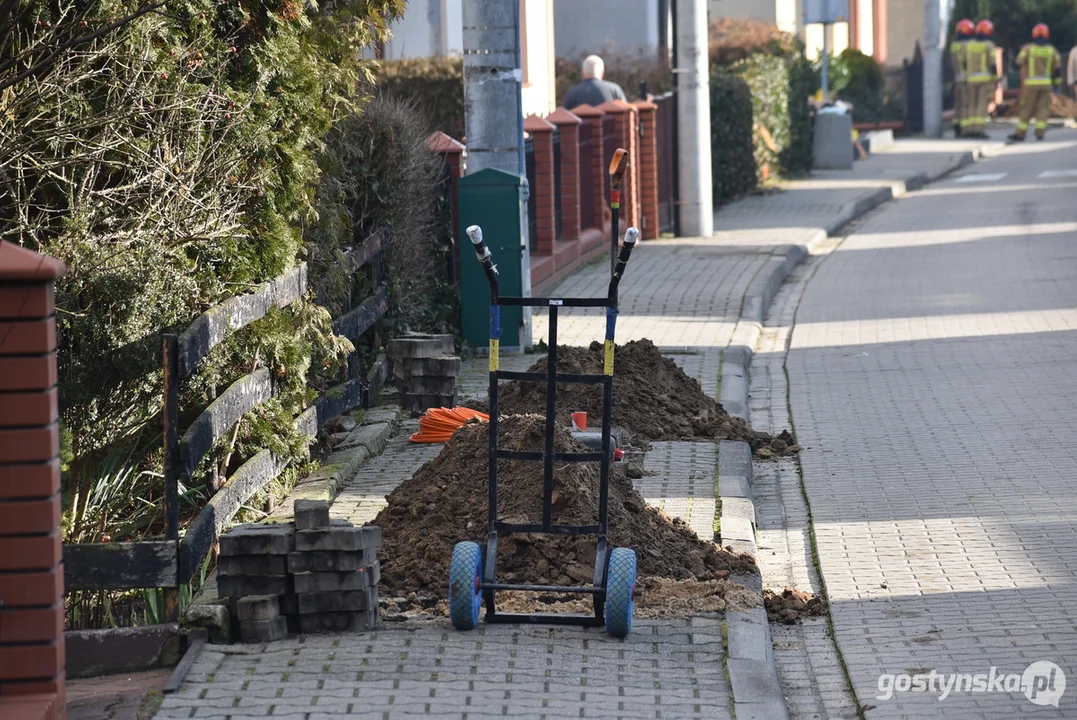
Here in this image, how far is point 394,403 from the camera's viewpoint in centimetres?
981

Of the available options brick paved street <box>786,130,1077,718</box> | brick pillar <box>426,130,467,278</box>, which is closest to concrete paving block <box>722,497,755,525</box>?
brick paved street <box>786,130,1077,718</box>

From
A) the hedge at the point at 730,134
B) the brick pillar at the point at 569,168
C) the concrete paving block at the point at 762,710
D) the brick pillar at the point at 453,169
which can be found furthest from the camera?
the hedge at the point at 730,134

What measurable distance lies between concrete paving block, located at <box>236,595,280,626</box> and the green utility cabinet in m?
6.12

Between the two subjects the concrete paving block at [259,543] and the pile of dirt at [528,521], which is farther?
the pile of dirt at [528,521]

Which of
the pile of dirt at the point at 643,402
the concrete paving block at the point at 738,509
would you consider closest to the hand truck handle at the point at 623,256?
the concrete paving block at the point at 738,509

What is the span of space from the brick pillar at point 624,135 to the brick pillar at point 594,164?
0.25m

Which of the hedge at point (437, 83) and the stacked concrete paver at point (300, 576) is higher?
the hedge at point (437, 83)

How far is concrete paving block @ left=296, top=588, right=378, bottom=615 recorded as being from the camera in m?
5.49

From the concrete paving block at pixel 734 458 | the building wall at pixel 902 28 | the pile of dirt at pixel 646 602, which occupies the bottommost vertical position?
the pile of dirt at pixel 646 602

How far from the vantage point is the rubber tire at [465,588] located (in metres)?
5.46

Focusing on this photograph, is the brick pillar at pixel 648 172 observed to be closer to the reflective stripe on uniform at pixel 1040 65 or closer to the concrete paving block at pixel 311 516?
the concrete paving block at pixel 311 516

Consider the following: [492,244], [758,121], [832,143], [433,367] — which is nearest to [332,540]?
[433,367]

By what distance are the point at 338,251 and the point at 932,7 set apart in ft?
106

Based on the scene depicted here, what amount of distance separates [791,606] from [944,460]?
8.74 feet
